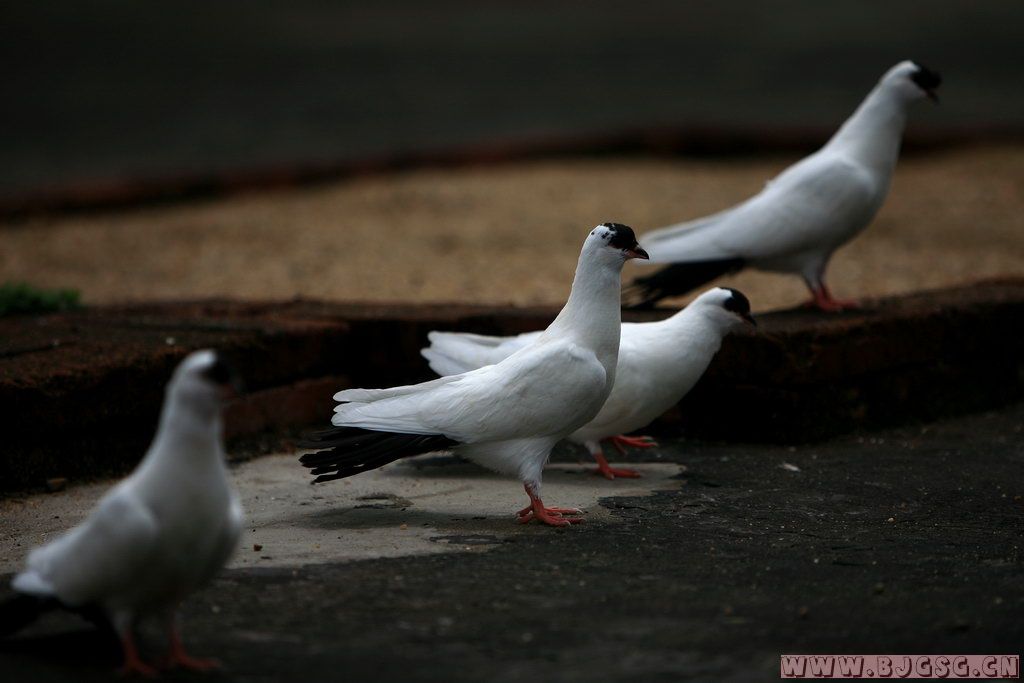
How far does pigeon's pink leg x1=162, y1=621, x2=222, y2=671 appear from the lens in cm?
275

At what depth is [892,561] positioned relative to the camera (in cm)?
361

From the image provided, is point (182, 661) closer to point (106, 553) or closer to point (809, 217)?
point (106, 553)

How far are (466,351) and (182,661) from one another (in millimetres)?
2293

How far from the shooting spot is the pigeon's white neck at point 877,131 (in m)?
5.81

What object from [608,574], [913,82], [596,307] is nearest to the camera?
[608,574]

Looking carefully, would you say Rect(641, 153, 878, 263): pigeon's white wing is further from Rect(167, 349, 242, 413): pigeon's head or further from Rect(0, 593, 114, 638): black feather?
Rect(0, 593, 114, 638): black feather

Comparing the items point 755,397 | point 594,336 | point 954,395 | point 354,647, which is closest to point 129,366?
point 594,336

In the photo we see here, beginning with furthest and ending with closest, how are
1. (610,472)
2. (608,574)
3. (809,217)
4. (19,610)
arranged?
(809,217), (610,472), (608,574), (19,610)

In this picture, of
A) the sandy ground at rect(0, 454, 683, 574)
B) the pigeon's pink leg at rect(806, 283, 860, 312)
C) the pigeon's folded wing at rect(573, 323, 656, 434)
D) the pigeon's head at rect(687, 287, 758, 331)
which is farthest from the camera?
the pigeon's pink leg at rect(806, 283, 860, 312)

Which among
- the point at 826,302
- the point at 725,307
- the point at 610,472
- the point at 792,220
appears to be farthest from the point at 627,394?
the point at 826,302

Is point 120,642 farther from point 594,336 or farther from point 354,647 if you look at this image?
point 594,336

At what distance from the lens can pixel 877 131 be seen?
581 centimetres

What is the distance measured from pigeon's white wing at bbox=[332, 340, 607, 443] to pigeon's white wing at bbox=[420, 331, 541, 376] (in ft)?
2.25

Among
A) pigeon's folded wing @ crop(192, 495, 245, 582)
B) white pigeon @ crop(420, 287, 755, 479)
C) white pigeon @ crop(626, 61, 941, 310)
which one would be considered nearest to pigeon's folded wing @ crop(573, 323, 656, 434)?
white pigeon @ crop(420, 287, 755, 479)
